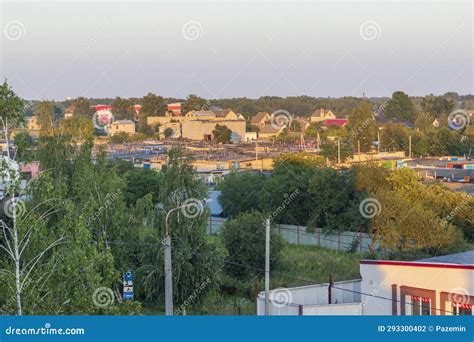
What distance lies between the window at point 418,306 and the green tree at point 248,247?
424cm

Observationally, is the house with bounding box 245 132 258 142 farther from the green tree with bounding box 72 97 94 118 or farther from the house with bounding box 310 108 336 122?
the green tree with bounding box 72 97 94 118

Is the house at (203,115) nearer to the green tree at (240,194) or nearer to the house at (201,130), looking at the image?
the house at (201,130)

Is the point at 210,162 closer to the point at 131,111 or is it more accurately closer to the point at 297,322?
the point at 297,322

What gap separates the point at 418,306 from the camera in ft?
29.6

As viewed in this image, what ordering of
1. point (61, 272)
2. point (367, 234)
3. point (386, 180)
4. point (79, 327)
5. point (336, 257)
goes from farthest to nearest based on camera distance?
point (386, 180), point (367, 234), point (336, 257), point (61, 272), point (79, 327)

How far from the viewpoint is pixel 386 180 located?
17.7 meters

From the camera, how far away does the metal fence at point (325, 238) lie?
15945 mm

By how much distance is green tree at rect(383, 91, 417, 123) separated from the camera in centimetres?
5506

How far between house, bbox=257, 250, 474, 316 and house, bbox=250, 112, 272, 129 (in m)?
49.3

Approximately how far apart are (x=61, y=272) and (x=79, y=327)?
51 cm

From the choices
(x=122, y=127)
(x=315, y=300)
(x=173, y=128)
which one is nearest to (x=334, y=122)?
(x=173, y=128)

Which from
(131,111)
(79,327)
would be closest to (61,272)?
(79,327)

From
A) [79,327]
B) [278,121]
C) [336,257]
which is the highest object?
[278,121]

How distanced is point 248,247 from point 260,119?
47.8 m
